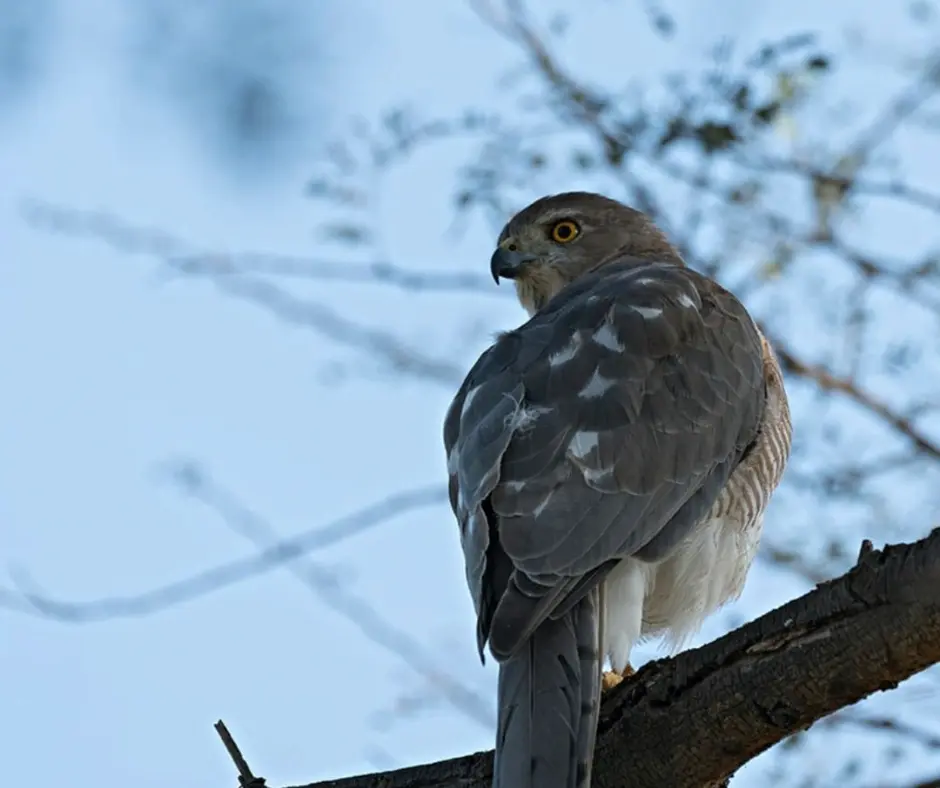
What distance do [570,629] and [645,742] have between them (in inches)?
14.3

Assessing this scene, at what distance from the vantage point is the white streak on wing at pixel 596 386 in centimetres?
462

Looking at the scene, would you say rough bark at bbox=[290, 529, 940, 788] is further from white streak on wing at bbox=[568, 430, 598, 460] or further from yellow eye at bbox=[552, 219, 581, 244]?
yellow eye at bbox=[552, 219, 581, 244]

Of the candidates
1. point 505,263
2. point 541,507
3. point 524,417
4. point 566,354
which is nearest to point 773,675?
point 541,507

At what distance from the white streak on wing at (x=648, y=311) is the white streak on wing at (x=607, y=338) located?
121mm

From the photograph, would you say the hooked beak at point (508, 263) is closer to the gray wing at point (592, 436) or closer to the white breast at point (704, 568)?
the gray wing at point (592, 436)

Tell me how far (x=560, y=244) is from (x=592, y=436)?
2.22m

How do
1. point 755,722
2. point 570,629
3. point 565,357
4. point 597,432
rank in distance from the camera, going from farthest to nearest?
point 565,357
point 597,432
point 570,629
point 755,722

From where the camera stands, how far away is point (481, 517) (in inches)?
171

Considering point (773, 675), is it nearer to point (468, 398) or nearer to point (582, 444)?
point (582, 444)

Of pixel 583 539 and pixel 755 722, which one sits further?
pixel 583 539

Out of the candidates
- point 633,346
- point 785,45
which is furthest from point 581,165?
point 633,346

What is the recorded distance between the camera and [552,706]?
391 centimetres

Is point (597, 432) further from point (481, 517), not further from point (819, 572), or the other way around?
point (819, 572)

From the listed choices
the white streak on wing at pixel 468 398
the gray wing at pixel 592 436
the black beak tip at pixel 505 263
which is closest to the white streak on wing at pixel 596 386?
the gray wing at pixel 592 436
